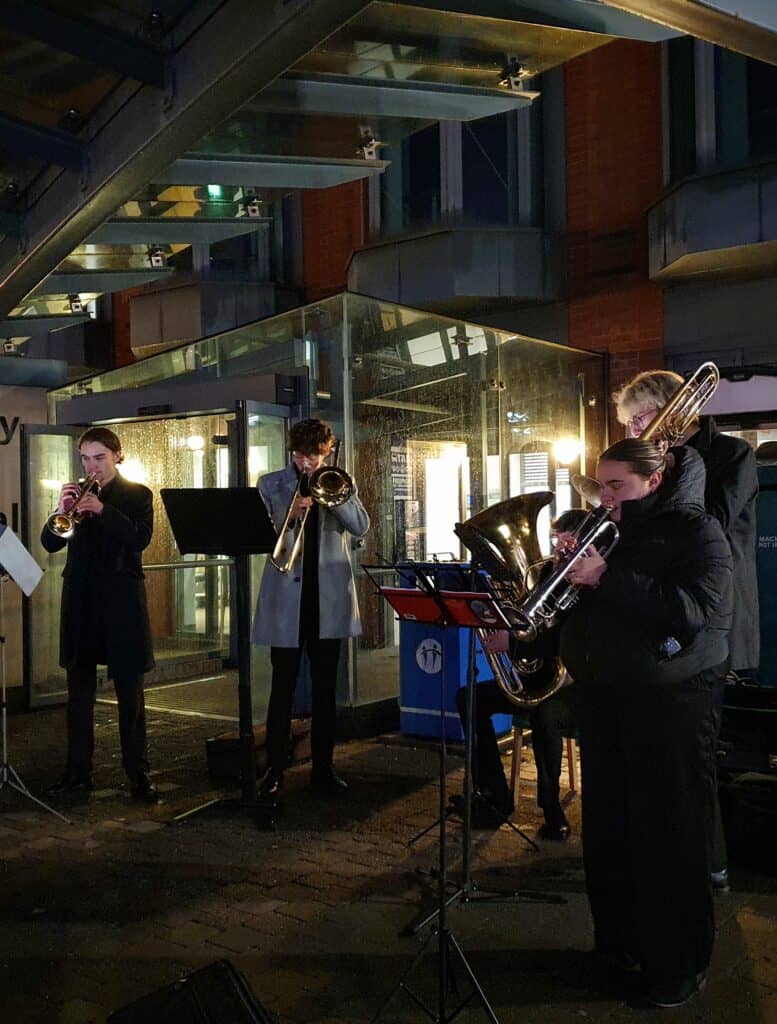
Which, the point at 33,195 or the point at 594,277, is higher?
the point at 594,277

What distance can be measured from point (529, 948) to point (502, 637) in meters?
1.19

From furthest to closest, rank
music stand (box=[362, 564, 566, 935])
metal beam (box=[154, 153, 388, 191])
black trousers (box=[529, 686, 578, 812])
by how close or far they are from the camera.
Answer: black trousers (box=[529, 686, 578, 812]) < metal beam (box=[154, 153, 388, 191]) < music stand (box=[362, 564, 566, 935])

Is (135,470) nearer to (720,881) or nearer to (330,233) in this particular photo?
(330,233)

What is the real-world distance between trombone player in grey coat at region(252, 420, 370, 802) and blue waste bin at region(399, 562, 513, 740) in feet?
4.01

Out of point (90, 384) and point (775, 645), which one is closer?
point (775, 645)

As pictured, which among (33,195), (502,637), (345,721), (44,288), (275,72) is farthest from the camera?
(345,721)

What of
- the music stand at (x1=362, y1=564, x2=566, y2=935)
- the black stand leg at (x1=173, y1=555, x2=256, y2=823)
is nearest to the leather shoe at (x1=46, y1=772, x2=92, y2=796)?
the black stand leg at (x1=173, y1=555, x2=256, y2=823)

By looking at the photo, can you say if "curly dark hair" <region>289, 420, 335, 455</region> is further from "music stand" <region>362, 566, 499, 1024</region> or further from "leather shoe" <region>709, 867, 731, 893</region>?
"leather shoe" <region>709, 867, 731, 893</region>

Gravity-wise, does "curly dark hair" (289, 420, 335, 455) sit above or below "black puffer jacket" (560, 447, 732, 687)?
above

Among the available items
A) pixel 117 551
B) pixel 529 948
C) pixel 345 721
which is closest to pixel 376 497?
pixel 345 721

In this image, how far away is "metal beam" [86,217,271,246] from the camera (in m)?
5.92

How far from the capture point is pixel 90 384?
1013cm

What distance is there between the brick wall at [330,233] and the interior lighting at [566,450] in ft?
13.3

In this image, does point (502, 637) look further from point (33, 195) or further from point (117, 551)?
point (33, 195)
